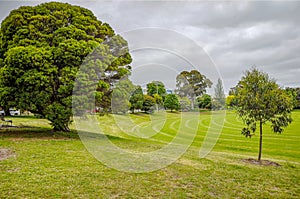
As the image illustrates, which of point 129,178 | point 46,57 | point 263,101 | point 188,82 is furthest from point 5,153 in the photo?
point 188,82

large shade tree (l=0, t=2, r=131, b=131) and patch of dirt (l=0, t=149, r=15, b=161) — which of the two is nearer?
patch of dirt (l=0, t=149, r=15, b=161)

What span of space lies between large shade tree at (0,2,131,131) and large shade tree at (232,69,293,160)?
26.0 ft

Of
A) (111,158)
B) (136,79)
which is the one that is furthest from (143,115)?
(111,158)


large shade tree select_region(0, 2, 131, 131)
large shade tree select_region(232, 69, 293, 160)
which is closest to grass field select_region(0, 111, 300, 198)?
large shade tree select_region(232, 69, 293, 160)

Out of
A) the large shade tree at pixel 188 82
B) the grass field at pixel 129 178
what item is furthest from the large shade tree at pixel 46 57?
the large shade tree at pixel 188 82

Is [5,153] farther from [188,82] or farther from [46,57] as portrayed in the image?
[188,82]

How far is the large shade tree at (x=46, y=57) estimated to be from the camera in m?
13.4

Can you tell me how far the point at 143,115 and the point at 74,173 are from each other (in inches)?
1213

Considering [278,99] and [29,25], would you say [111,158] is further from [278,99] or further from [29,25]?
[29,25]

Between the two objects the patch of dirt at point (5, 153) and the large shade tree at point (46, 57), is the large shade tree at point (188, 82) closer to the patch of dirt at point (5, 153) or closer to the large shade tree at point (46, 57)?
the large shade tree at point (46, 57)

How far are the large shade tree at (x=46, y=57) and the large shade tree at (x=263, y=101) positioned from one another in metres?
7.92

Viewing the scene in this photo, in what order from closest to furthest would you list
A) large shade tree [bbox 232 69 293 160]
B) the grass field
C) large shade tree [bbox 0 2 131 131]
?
the grass field → large shade tree [bbox 232 69 293 160] → large shade tree [bbox 0 2 131 131]

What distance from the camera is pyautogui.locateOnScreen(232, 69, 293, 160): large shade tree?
35.1 feet

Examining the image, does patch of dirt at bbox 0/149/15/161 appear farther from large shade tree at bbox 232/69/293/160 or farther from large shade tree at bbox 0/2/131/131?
large shade tree at bbox 232/69/293/160
